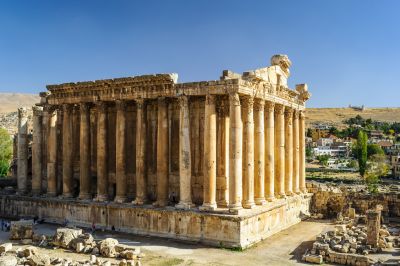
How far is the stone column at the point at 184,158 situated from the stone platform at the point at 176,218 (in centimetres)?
77

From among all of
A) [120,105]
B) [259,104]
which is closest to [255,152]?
[259,104]

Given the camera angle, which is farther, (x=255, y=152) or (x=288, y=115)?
(x=288, y=115)

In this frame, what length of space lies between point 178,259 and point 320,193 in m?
Result: 17.8

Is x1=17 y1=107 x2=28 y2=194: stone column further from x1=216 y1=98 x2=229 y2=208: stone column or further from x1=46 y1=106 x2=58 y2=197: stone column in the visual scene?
x1=216 y1=98 x2=229 y2=208: stone column

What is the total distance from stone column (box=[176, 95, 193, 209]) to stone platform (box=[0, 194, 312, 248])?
2.51ft

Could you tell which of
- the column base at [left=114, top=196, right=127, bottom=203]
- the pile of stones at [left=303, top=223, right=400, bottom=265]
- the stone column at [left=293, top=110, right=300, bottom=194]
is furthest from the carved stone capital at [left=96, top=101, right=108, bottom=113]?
the pile of stones at [left=303, top=223, right=400, bottom=265]

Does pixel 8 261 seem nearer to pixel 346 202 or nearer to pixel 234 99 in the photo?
pixel 234 99

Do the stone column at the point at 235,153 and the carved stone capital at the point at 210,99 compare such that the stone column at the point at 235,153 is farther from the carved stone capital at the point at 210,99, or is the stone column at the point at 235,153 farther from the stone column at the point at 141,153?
the stone column at the point at 141,153

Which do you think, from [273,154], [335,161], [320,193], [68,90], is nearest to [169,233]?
[273,154]

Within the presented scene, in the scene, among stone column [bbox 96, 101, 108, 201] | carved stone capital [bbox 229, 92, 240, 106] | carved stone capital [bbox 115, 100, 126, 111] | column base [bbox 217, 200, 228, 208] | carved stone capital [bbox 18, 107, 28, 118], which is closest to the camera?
carved stone capital [bbox 229, 92, 240, 106]

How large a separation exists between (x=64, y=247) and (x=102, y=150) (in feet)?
26.2

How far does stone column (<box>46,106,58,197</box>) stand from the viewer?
1219 inches

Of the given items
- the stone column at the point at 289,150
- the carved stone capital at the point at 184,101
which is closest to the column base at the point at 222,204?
the carved stone capital at the point at 184,101

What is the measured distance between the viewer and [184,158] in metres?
24.7
